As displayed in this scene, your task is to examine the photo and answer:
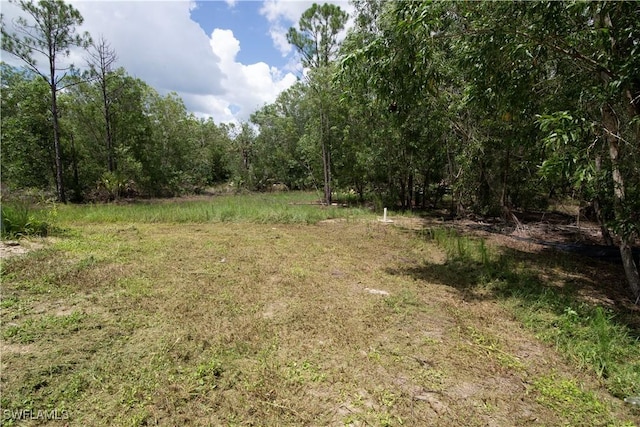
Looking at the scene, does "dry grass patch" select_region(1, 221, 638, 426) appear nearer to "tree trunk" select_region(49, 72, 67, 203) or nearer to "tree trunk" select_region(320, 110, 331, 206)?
"tree trunk" select_region(320, 110, 331, 206)

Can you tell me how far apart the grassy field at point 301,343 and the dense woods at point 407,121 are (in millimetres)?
1575

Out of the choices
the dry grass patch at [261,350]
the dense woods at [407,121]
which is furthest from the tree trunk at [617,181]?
the dry grass patch at [261,350]

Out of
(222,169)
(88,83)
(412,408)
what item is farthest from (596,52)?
(222,169)

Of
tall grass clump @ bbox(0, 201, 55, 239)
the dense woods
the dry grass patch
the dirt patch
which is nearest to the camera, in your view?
the dry grass patch

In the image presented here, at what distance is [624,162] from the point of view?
3920mm

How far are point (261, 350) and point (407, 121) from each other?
27.0ft

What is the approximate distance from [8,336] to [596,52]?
6.31 metres

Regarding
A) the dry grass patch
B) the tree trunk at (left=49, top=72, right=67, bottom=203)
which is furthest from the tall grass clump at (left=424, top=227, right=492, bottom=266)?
the tree trunk at (left=49, top=72, right=67, bottom=203)

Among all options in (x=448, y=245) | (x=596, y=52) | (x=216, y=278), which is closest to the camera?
(x=596, y=52)

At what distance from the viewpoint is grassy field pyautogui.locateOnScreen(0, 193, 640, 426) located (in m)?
1.95

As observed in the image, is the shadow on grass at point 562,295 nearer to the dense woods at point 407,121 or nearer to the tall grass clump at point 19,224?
the dense woods at point 407,121

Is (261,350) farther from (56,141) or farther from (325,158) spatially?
(56,141)

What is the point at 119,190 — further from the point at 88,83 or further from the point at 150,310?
the point at 150,310

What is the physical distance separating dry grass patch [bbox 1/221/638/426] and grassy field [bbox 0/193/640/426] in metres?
0.01
